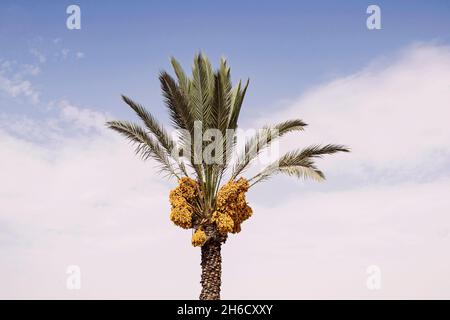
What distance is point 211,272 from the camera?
1658cm

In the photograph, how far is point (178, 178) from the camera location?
56.5 ft

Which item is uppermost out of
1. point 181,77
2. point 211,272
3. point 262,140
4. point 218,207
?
point 181,77

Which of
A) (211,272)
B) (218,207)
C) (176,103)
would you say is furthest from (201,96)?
(211,272)

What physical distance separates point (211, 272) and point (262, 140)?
4.53 m

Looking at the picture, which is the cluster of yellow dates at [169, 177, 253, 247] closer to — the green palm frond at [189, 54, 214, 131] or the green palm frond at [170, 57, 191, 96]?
the green palm frond at [189, 54, 214, 131]

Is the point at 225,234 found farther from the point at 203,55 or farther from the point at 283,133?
the point at 203,55

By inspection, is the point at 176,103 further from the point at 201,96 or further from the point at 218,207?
the point at 218,207

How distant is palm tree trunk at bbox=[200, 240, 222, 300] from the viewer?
651 inches

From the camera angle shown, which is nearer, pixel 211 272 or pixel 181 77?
pixel 211 272

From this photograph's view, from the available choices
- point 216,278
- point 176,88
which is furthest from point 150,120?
Result: point 216,278
